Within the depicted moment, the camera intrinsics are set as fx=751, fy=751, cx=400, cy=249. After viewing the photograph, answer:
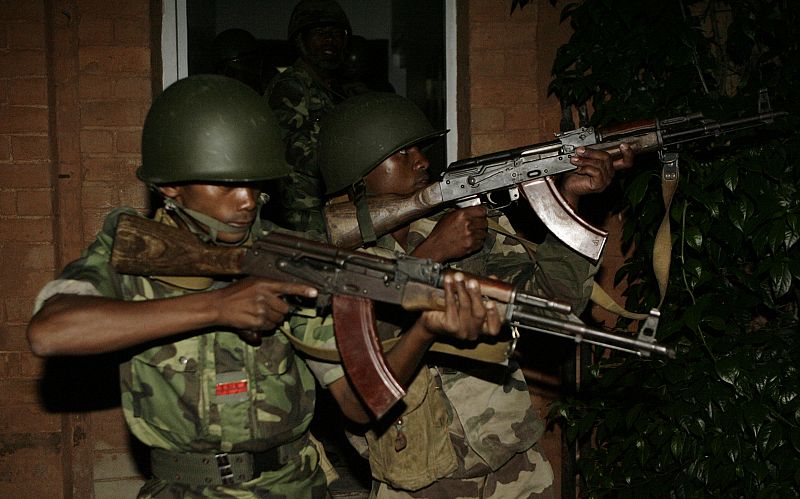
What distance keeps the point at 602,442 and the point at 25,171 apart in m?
3.45

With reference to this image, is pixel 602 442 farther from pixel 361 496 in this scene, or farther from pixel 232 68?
pixel 232 68

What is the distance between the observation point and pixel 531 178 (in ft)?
10.5

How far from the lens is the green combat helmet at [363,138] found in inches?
121

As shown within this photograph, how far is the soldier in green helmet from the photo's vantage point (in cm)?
442

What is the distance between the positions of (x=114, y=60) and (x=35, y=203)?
2.97 ft

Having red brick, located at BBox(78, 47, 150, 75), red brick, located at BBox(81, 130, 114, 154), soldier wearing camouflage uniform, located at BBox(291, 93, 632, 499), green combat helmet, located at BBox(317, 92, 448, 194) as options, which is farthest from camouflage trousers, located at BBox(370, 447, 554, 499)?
red brick, located at BBox(78, 47, 150, 75)

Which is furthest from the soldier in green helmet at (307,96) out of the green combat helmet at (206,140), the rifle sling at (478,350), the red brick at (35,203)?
the rifle sling at (478,350)

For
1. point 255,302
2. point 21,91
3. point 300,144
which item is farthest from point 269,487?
point 21,91

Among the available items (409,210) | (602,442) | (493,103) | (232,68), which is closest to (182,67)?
(232,68)

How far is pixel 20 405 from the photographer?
415 cm

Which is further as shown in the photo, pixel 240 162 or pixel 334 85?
pixel 334 85

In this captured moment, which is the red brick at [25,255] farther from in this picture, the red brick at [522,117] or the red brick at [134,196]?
the red brick at [522,117]

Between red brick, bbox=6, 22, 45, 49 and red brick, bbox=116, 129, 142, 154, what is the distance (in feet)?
2.03

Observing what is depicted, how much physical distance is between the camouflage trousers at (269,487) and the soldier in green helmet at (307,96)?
2.00 meters
